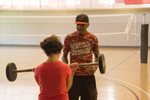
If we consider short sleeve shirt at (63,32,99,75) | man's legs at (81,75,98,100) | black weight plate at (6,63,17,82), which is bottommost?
man's legs at (81,75,98,100)

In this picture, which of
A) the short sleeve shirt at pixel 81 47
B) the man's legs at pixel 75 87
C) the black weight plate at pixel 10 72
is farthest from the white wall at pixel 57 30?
the black weight plate at pixel 10 72

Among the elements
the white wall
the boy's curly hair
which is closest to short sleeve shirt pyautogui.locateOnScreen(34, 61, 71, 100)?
the boy's curly hair

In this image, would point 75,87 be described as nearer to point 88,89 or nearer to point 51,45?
point 88,89

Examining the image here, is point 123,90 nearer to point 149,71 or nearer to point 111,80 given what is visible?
point 111,80

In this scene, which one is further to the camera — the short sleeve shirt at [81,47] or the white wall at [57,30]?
the white wall at [57,30]

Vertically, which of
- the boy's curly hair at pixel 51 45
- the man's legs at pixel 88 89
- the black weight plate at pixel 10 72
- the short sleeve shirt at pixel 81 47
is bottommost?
the man's legs at pixel 88 89

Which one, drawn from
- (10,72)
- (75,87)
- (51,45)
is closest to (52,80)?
(51,45)

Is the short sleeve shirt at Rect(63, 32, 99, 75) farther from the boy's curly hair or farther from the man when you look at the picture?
the boy's curly hair

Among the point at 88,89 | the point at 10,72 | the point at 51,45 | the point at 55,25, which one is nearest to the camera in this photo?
the point at 51,45

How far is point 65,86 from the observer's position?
231 centimetres

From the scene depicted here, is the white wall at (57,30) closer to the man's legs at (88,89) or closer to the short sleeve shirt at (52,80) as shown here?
the man's legs at (88,89)

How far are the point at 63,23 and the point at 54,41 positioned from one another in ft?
55.3

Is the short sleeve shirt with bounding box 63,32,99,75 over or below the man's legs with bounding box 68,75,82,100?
over

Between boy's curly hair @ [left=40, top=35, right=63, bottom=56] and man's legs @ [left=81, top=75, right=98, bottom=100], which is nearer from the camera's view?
boy's curly hair @ [left=40, top=35, right=63, bottom=56]
